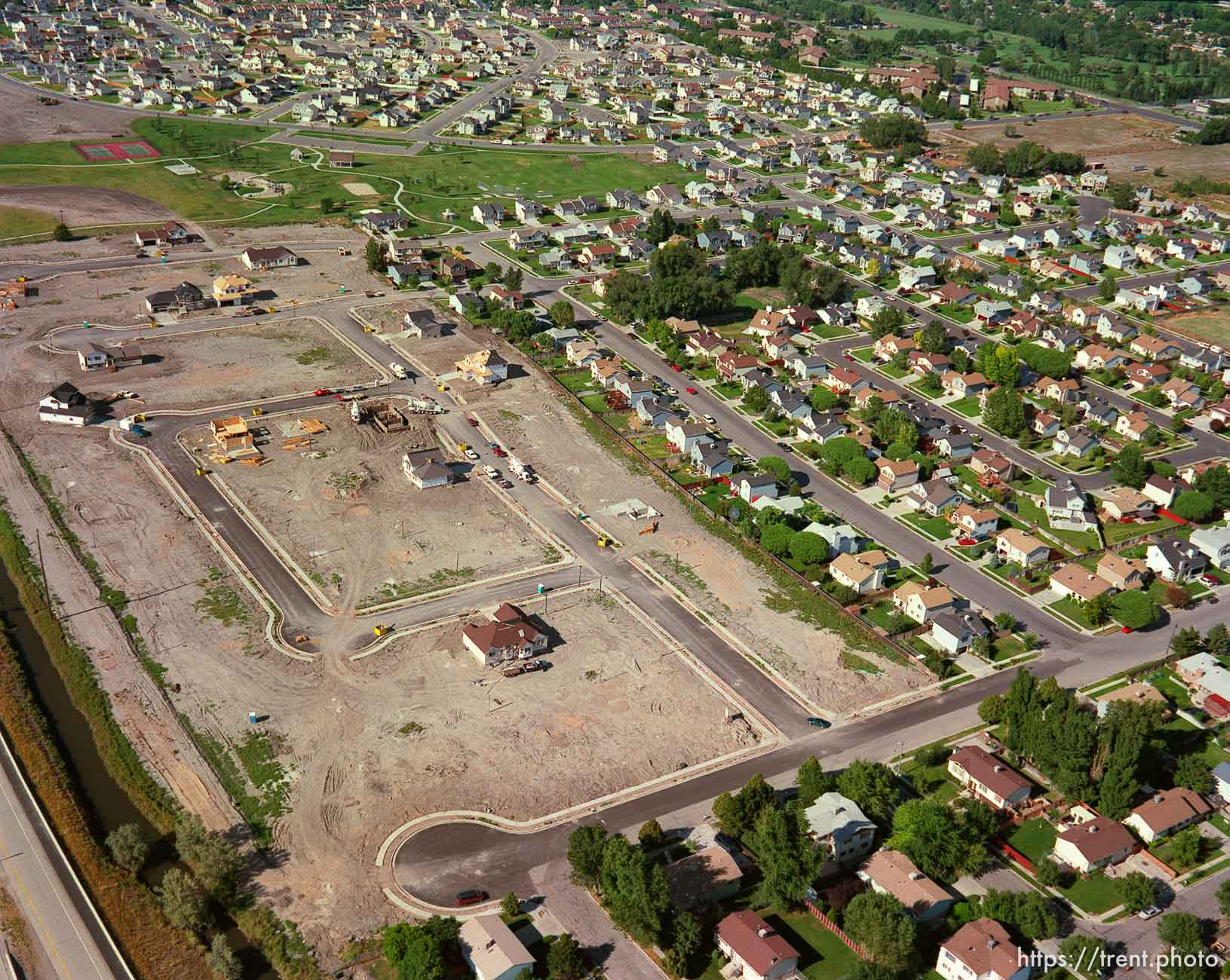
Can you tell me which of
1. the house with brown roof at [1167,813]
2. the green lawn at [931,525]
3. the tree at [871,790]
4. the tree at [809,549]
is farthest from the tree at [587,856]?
the green lawn at [931,525]

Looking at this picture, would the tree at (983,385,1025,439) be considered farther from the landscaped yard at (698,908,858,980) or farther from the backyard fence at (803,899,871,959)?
the landscaped yard at (698,908,858,980)

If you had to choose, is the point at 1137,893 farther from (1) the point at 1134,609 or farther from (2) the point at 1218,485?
(2) the point at 1218,485

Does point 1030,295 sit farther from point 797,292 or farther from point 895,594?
point 895,594

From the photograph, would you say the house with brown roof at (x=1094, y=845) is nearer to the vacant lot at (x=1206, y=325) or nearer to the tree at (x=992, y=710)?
the tree at (x=992, y=710)

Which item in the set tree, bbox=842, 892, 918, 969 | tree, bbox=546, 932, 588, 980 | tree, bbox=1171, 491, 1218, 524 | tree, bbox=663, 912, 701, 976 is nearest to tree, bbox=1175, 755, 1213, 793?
tree, bbox=842, 892, 918, 969

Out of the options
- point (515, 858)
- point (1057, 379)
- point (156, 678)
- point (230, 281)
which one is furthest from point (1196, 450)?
point (230, 281)

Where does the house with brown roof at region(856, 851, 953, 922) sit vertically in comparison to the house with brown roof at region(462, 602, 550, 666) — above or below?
above
